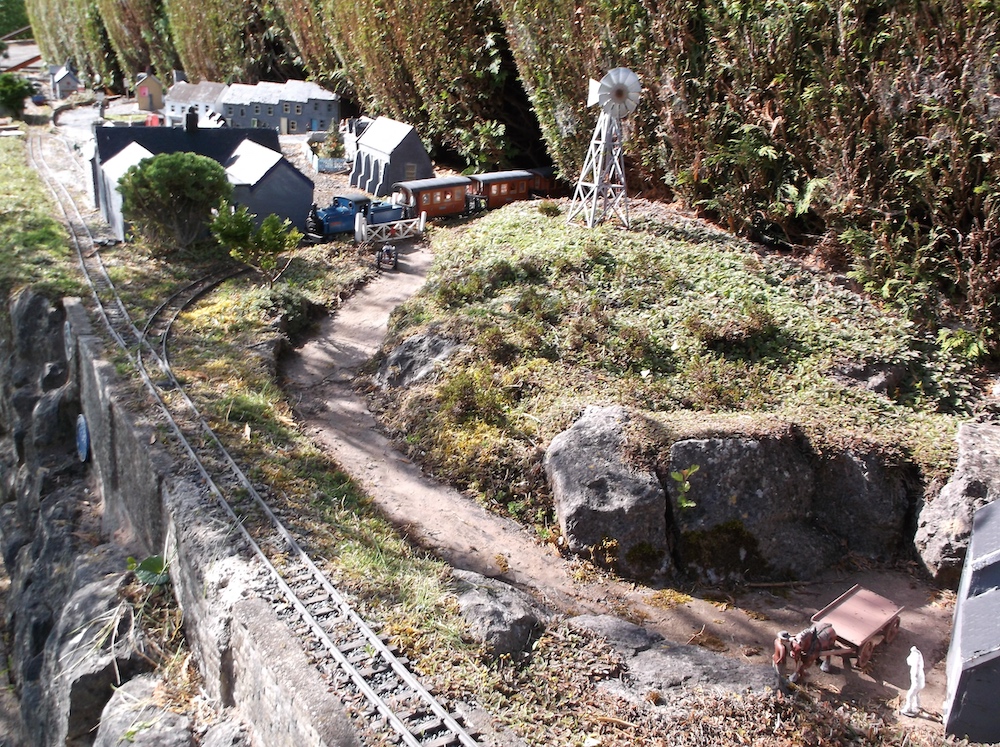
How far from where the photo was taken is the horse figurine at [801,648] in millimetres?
10367

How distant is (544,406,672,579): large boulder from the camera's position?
13258 millimetres

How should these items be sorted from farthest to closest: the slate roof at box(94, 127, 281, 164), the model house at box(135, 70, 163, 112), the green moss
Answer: the model house at box(135, 70, 163, 112) < the slate roof at box(94, 127, 281, 164) < the green moss

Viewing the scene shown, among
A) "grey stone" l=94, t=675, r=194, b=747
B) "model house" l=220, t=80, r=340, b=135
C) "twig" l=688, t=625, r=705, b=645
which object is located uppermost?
"model house" l=220, t=80, r=340, b=135

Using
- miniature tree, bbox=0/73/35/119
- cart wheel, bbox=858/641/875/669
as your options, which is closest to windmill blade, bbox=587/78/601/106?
cart wheel, bbox=858/641/875/669

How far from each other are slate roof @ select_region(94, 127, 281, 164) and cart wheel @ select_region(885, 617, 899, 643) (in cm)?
2565

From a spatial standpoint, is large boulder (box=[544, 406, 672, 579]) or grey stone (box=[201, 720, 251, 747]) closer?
grey stone (box=[201, 720, 251, 747])

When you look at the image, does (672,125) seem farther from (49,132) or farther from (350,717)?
(49,132)

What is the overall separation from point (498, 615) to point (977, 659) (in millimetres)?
5273

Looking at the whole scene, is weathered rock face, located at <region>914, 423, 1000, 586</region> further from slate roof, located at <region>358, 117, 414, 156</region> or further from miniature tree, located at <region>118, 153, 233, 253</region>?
slate roof, located at <region>358, 117, 414, 156</region>

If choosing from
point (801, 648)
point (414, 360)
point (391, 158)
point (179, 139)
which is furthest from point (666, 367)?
point (179, 139)

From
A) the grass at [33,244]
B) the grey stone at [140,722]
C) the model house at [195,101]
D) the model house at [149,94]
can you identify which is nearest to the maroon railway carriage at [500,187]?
the grass at [33,244]

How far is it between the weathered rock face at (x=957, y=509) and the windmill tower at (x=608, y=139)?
35.7 ft

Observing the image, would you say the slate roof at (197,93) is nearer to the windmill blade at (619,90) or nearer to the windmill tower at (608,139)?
the windmill tower at (608,139)

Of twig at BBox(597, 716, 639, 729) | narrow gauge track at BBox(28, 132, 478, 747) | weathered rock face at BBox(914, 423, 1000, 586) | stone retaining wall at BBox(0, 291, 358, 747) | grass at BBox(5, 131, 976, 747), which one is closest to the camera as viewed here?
narrow gauge track at BBox(28, 132, 478, 747)
